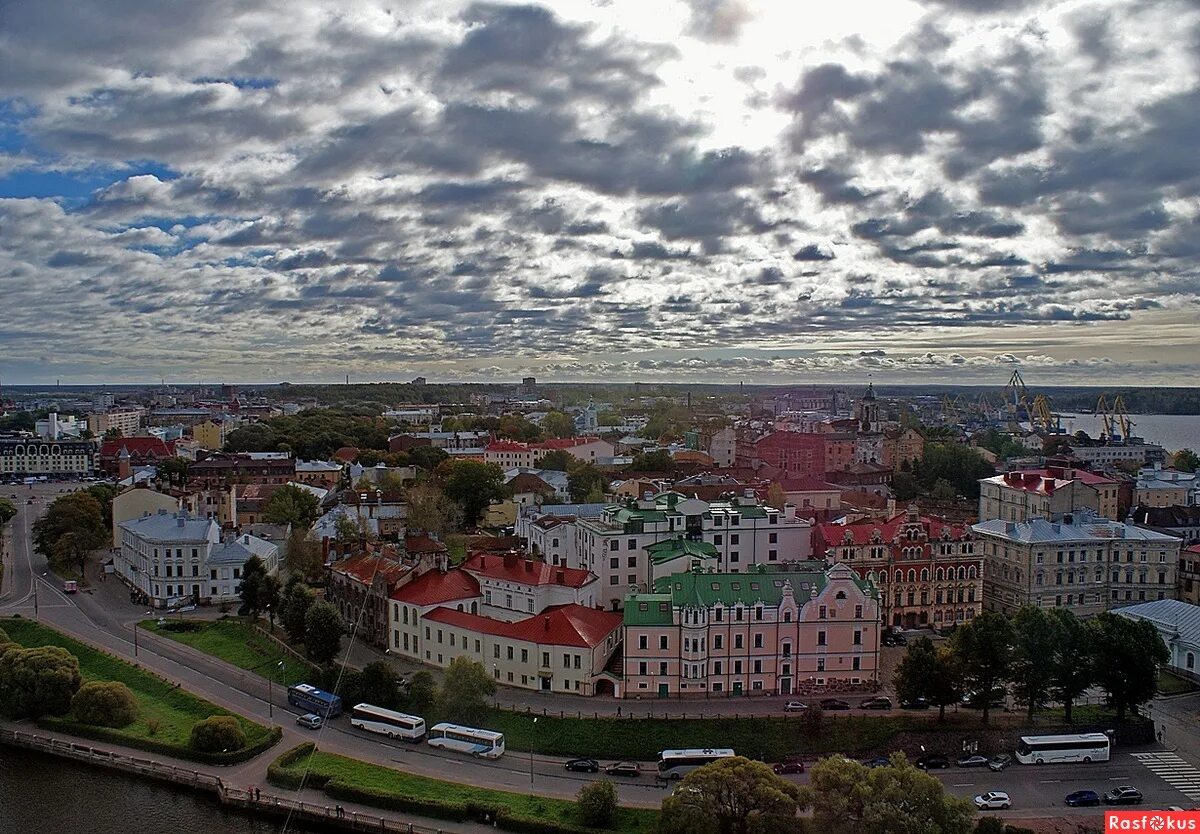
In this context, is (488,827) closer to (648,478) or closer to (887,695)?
(887,695)

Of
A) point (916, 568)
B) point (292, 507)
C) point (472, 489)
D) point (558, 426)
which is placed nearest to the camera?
point (916, 568)

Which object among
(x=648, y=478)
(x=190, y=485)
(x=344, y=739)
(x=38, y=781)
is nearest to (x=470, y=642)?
(x=344, y=739)

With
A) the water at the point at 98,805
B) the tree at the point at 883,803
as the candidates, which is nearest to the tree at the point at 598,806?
the tree at the point at 883,803

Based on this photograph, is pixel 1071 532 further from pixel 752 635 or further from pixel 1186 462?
pixel 1186 462

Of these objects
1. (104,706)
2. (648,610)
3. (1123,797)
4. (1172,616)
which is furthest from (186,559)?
(1172,616)

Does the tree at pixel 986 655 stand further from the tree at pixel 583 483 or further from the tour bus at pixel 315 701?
the tree at pixel 583 483
